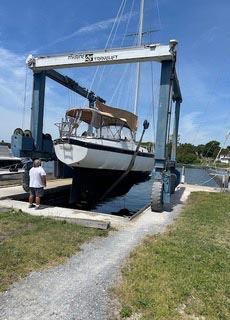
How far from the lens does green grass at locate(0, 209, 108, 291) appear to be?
16.9ft

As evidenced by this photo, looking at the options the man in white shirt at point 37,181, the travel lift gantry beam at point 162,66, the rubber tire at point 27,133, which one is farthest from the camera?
the rubber tire at point 27,133

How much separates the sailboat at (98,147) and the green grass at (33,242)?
4.10 metres

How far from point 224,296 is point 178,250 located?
6.68ft

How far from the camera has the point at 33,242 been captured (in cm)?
646

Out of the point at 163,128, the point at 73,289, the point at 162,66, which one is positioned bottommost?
the point at 73,289

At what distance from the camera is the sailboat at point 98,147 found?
497 inches

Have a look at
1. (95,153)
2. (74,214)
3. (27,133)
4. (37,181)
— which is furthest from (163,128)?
(27,133)

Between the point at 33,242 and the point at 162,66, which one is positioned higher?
the point at 162,66

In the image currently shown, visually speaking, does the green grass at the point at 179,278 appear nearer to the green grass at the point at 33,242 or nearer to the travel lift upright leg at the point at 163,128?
the green grass at the point at 33,242

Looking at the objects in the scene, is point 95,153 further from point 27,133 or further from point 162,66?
point 162,66

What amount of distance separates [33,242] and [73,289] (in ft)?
7.25

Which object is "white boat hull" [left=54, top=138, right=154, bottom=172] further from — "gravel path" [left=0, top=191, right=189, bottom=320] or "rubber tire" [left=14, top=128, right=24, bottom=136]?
"gravel path" [left=0, top=191, right=189, bottom=320]

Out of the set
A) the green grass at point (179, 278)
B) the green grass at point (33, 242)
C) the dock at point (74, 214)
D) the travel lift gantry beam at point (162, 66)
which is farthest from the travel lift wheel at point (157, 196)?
the green grass at point (33, 242)

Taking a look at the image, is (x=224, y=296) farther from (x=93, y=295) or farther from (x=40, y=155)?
(x=40, y=155)
